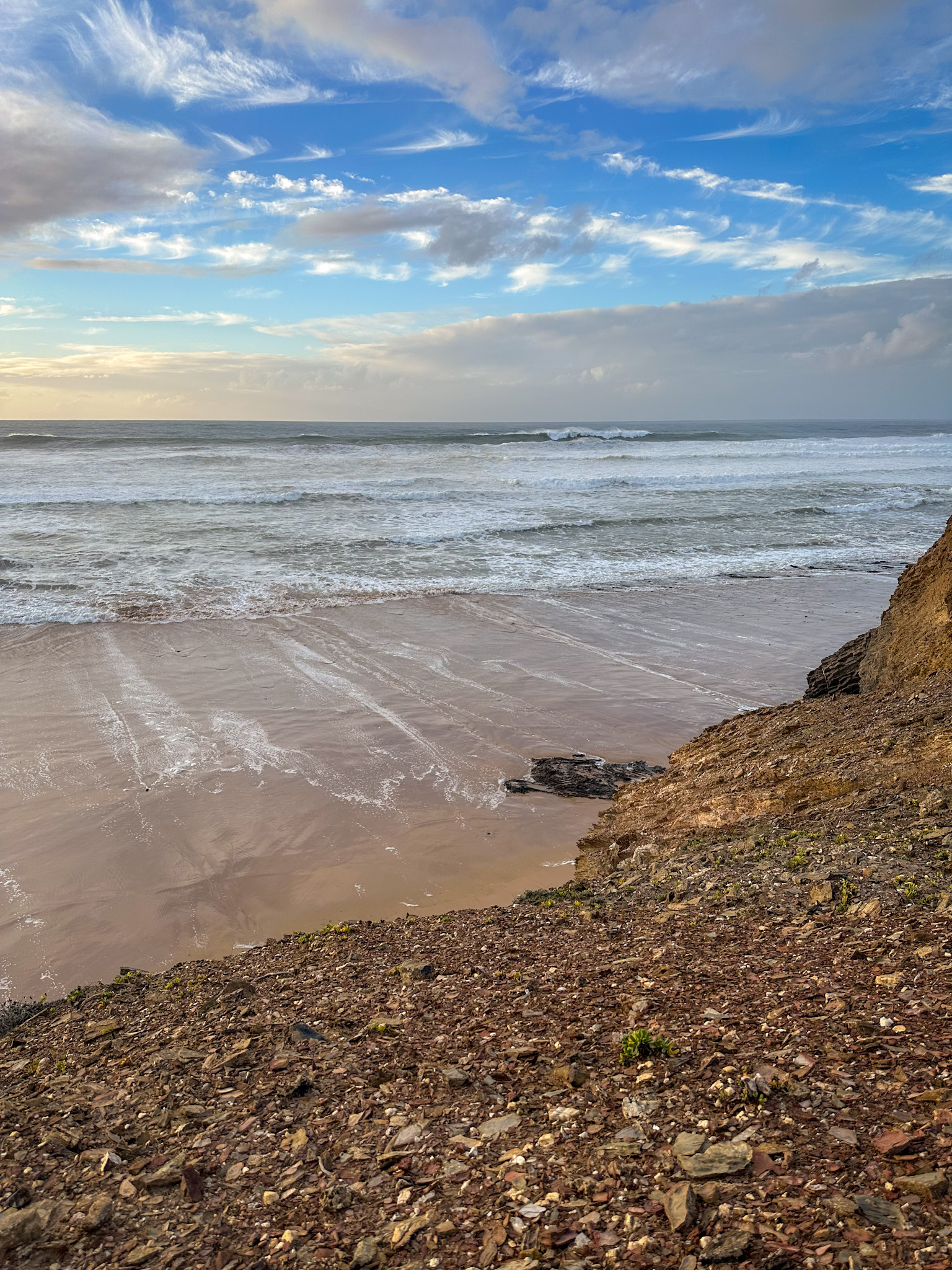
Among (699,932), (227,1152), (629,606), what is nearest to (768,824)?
(699,932)

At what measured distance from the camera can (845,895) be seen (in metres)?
4.60

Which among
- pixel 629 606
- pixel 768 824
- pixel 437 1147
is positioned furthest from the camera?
pixel 629 606

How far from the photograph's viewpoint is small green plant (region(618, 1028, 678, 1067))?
3.49 m

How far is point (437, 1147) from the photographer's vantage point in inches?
125

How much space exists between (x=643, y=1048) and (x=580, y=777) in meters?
5.28

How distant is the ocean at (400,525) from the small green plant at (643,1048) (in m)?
12.8

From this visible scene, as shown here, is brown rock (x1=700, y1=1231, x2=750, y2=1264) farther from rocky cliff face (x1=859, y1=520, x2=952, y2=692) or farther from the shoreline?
the shoreline

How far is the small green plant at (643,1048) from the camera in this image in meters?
3.49

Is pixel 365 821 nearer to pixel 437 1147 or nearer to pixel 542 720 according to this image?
pixel 542 720

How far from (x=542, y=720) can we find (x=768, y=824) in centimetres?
445

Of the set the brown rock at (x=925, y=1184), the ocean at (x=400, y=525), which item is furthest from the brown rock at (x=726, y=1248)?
the ocean at (x=400, y=525)

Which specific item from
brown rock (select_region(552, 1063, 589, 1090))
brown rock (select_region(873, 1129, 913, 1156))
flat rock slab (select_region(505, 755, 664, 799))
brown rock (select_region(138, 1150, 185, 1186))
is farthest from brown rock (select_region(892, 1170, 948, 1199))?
flat rock slab (select_region(505, 755, 664, 799))

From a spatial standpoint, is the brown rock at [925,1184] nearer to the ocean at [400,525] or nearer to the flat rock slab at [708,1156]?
the flat rock slab at [708,1156]

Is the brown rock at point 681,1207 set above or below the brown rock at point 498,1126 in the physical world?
above
